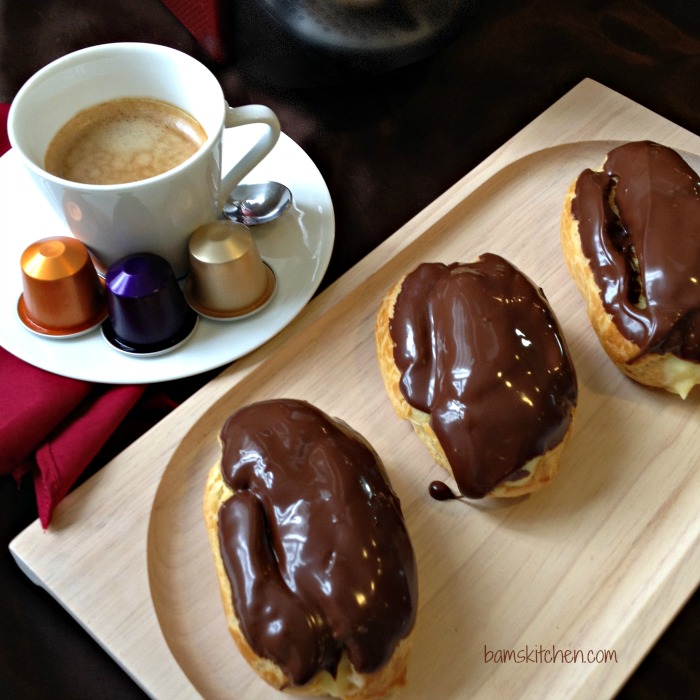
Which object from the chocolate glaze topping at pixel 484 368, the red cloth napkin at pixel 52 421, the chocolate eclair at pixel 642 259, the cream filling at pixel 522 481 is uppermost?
the chocolate eclair at pixel 642 259

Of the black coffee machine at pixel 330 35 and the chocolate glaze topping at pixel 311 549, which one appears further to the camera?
the black coffee machine at pixel 330 35

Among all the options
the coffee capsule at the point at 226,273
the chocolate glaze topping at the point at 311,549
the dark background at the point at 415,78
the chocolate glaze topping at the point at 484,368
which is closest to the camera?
the chocolate glaze topping at the point at 311,549

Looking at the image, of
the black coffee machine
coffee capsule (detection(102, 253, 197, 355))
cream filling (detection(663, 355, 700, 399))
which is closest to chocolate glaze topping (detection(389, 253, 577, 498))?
cream filling (detection(663, 355, 700, 399))

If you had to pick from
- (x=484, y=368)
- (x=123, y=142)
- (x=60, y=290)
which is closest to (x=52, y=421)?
(x=60, y=290)

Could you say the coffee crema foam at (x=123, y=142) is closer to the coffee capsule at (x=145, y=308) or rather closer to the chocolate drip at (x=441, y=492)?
the coffee capsule at (x=145, y=308)

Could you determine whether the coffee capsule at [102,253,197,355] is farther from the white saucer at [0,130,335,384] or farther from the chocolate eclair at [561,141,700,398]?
A: the chocolate eclair at [561,141,700,398]

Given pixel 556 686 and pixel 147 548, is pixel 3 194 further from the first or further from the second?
pixel 556 686

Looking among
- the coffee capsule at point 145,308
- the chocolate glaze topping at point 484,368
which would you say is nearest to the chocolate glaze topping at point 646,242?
the chocolate glaze topping at point 484,368
